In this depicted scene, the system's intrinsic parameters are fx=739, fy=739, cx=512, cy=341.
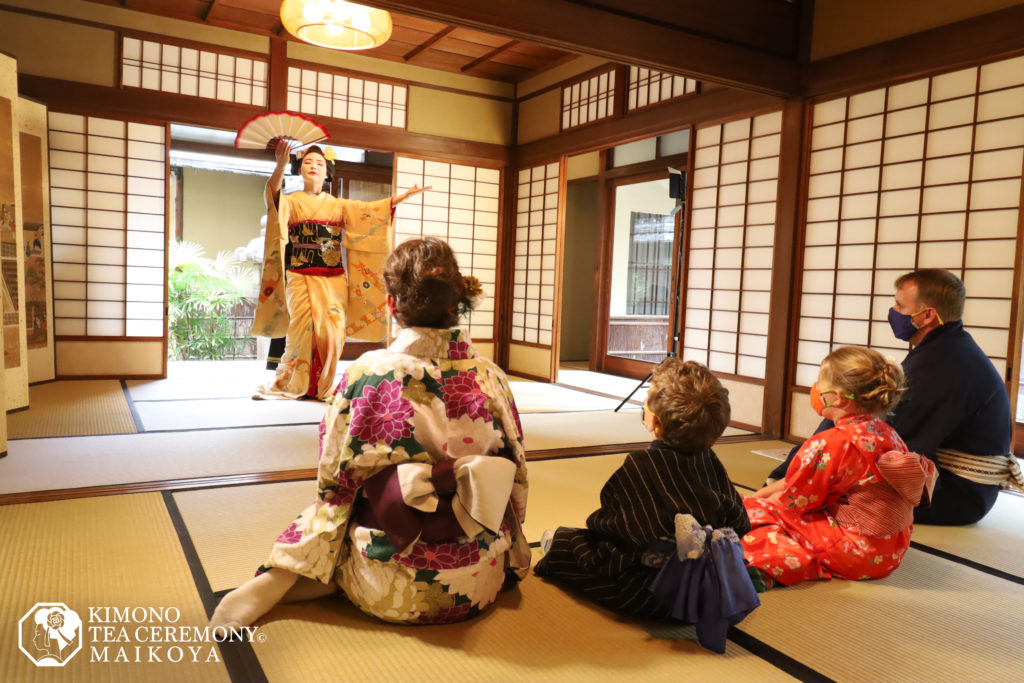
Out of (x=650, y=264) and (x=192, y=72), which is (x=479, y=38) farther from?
(x=650, y=264)

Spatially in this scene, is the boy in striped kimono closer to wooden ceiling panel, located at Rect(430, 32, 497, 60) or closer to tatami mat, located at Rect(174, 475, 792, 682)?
tatami mat, located at Rect(174, 475, 792, 682)

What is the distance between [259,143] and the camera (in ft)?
15.0

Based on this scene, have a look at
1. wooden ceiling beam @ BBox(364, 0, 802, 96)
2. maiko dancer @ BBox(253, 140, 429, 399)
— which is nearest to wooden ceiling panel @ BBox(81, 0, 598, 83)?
maiko dancer @ BBox(253, 140, 429, 399)

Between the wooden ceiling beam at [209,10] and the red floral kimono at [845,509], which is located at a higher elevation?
the wooden ceiling beam at [209,10]

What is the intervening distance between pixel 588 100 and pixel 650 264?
2295mm

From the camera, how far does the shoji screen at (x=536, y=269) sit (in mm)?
6312

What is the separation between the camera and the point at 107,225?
17.5 feet

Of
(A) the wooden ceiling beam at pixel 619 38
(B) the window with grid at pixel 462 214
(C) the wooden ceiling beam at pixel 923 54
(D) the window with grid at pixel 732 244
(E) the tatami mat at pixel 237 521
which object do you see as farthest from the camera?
(B) the window with grid at pixel 462 214

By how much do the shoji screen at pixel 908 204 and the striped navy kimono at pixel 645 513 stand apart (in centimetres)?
232

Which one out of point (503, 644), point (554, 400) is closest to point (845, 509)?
point (503, 644)

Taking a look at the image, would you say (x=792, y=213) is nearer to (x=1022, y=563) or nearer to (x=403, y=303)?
(x=1022, y=563)

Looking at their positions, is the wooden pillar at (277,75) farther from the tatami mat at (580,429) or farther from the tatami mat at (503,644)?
the tatami mat at (503,644)

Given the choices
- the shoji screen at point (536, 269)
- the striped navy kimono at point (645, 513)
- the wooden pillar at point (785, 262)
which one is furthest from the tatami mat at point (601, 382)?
the striped navy kimono at point (645, 513)

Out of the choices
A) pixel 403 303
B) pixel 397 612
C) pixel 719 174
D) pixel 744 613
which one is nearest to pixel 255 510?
pixel 397 612
